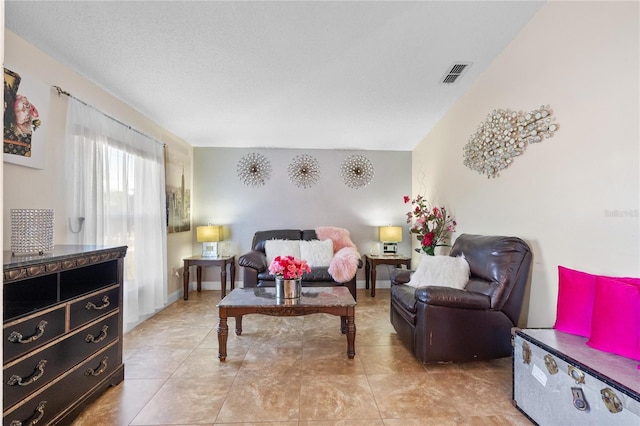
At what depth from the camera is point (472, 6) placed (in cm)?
224

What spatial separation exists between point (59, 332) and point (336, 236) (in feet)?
10.7

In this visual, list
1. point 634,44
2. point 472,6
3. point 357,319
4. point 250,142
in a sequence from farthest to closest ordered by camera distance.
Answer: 1. point 250,142
2. point 357,319
3. point 472,6
4. point 634,44

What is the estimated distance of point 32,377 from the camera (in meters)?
1.52

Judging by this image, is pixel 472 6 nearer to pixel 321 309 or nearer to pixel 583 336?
pixel 583 336

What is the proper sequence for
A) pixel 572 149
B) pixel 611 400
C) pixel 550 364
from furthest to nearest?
1. pixel 572 149
2. pixel 550 364
3. pixel 611 400

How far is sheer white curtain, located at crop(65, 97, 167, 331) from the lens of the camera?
2461 millimetres

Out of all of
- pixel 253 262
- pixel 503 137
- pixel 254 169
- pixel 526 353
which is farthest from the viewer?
pixel 254 169

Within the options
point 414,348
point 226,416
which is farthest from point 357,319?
point 226,416

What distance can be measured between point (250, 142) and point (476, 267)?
334cm

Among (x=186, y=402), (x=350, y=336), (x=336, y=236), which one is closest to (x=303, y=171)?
(x=336, y=236)

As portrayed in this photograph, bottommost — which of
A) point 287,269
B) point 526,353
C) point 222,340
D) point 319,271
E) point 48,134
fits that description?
point 222,340

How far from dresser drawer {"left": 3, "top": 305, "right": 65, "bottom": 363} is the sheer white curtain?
3.23 ft

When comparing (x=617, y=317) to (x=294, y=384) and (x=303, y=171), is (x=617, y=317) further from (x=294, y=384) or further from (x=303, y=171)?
(x=303, y=171)

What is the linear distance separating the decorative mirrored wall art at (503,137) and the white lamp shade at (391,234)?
1525 millimetres
